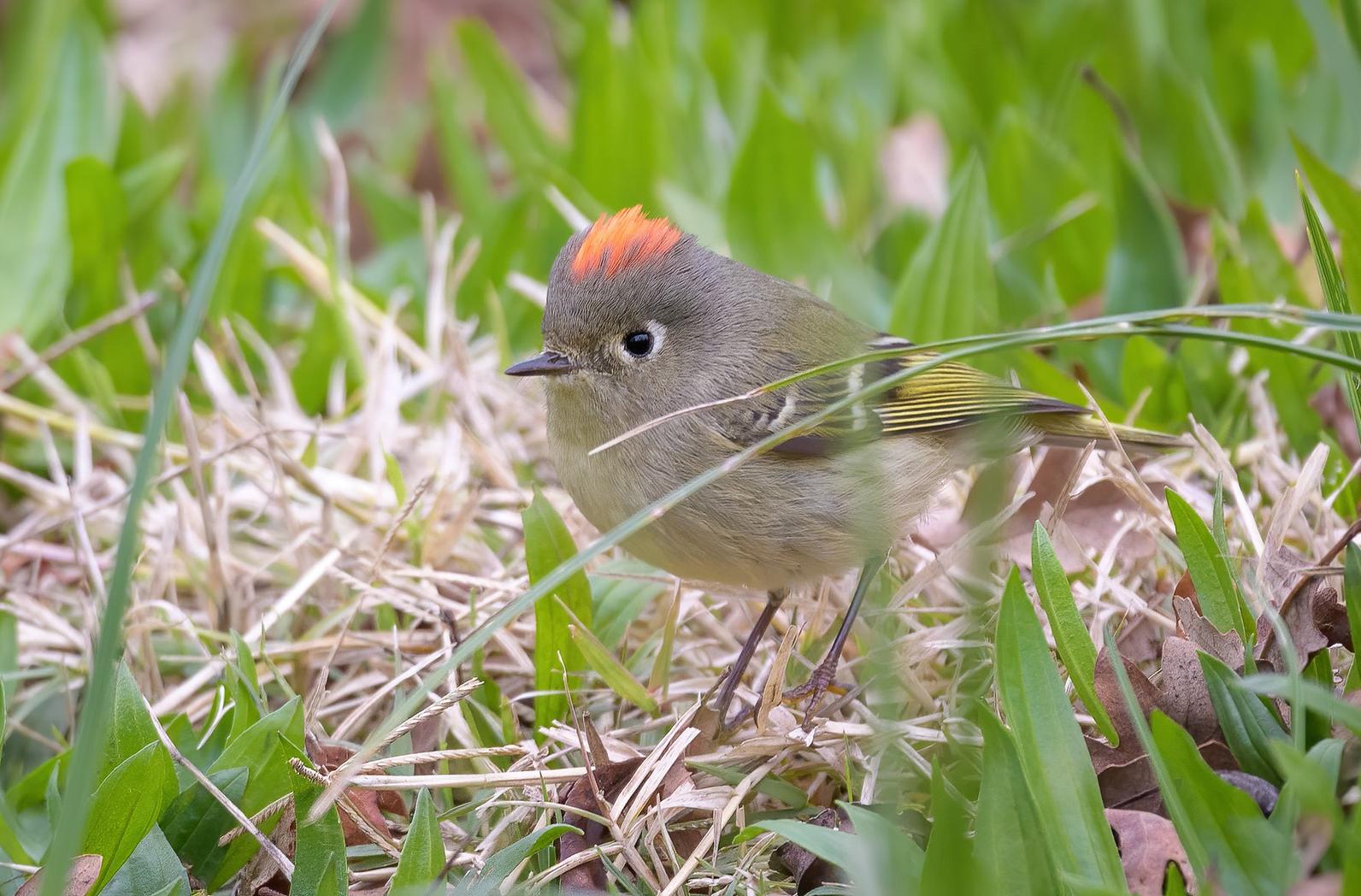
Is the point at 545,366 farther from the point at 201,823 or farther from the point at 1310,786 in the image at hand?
the point at 1310,786

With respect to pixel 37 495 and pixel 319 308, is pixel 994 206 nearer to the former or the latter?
pixel 319 308

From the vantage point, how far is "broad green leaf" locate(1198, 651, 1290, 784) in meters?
1.68

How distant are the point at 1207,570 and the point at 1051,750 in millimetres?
460

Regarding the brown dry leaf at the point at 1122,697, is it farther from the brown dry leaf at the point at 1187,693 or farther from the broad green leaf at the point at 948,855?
the broad green leaf at the point at 948,855

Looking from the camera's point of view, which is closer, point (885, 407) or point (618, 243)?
point (618, 243)

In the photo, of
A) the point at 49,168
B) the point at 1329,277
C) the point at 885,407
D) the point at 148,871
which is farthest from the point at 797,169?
the point at 148,871

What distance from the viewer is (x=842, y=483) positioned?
2244 millimetres

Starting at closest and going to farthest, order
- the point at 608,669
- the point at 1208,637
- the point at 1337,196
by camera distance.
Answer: the point at 1208,637 → the point at 608,669 → the point at 1337,196

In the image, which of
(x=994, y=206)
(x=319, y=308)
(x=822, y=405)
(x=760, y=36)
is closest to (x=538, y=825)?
(x=822, y=405)

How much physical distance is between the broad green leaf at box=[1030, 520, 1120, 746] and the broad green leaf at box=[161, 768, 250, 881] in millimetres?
1183

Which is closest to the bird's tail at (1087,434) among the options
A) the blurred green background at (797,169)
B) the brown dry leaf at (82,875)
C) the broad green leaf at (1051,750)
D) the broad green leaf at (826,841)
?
the blurred green background at (797,169)

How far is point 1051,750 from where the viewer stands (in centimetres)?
165

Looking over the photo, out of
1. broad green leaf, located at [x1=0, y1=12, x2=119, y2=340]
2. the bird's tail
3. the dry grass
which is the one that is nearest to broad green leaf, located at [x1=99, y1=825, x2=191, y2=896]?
the dry grass

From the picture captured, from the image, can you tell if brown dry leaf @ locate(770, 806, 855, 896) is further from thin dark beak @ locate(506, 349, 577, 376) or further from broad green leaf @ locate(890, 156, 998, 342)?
broad green leaf @ locate(890, 156, 998, 342)
